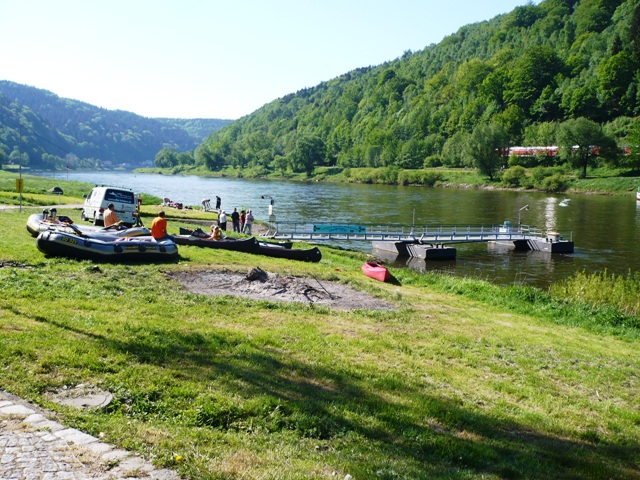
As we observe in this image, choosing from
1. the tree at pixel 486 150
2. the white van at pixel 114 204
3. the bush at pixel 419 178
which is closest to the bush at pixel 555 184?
the tree at pixel 486 150

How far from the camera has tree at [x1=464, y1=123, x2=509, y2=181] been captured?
12312cm

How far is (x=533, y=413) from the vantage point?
8867mm

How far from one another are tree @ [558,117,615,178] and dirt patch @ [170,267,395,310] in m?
106

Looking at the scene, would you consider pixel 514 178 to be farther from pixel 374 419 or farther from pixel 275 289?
pixel 374 419

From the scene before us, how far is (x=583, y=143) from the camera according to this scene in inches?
4392

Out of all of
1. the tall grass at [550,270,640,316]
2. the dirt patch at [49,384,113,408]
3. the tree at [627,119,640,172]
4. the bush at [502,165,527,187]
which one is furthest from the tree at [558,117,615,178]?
A: the dirt patch at [49,384,113,408]

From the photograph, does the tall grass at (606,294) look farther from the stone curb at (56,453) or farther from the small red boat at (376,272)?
the stone curb at (56,453)

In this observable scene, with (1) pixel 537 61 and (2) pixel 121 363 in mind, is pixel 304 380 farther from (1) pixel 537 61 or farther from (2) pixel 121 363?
(1) pixel 537 61

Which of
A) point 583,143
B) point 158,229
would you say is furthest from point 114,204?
point 583,143

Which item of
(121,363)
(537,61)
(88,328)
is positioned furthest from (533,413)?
(537,61)

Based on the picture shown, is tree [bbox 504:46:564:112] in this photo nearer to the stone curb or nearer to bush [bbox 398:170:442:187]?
bush [bbox 398:170:442:187]

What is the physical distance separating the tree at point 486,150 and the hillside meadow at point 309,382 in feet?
369

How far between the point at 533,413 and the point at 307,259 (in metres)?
18.0

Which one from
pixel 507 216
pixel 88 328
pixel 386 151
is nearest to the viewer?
pixel 88 328
